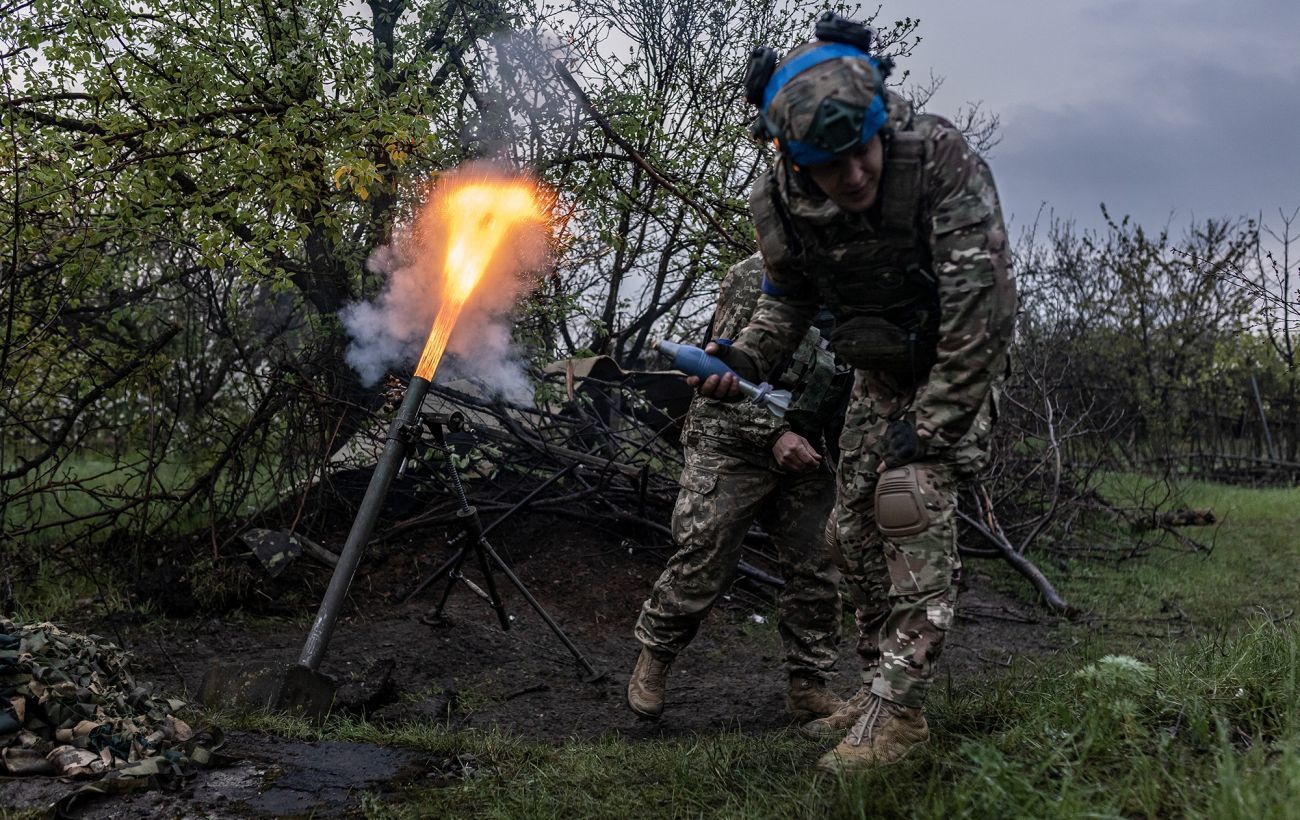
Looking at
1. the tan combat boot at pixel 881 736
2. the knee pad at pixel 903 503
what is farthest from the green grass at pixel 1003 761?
the knee pad at pixel 903 503

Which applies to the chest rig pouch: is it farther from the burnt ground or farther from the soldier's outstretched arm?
the burnt ground

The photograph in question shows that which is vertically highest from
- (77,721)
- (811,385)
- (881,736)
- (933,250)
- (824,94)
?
(824,94)

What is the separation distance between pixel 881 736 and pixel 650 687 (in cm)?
141

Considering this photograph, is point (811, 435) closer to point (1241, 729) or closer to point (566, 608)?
point (1241, 729)

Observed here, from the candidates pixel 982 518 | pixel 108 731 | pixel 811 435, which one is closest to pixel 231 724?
pixel 108 731

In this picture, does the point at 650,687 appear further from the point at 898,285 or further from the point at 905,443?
the point at 898,285

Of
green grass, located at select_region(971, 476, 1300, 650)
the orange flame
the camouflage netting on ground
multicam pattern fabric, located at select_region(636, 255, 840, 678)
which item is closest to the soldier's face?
multicam pattern fabric, located at select_region(636, 255, 840, 678)

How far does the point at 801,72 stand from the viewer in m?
2.67

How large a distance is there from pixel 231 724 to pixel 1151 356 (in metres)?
16.5

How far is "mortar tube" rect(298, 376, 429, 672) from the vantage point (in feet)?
13.1

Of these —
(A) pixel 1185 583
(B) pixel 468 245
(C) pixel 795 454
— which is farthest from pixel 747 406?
(A) pixel 1185 583

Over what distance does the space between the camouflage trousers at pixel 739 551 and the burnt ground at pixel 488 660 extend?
15.9 inches

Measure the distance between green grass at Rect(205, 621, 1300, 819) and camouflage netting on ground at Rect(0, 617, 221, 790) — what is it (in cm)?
34

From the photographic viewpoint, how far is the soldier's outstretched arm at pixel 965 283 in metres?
2.71
